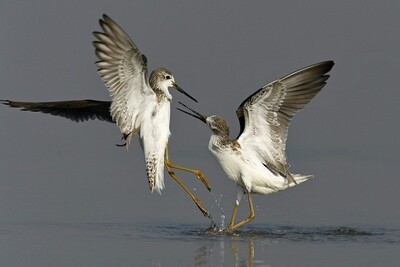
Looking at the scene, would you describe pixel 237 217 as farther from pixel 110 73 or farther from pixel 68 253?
pixel 68 253

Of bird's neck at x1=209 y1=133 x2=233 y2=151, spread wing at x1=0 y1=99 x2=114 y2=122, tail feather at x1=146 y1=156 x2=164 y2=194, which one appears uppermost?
spread wing at x1=0 y1=99 x2=114 y2=122

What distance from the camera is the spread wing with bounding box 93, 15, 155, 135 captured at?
12289 millimetres

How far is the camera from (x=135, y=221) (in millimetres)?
13062

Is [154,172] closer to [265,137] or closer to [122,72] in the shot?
[122,72]

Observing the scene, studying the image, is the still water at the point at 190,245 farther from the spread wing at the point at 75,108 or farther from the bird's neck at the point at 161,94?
the spread wing at the point at 75,108

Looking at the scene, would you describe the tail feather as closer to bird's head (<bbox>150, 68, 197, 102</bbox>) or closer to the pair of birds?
the pair of birds

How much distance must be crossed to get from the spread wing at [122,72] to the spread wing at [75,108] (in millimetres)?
1568

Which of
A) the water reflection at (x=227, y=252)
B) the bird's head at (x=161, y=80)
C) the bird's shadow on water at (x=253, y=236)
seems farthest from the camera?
the bird's head at (x=161, y=80)

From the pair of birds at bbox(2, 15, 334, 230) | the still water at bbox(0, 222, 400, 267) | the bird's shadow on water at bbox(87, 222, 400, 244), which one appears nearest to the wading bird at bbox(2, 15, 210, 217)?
the pair of birds at bbox(2, 15, 334, 230)

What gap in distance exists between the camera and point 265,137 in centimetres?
1314

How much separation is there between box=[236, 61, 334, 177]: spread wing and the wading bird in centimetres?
95

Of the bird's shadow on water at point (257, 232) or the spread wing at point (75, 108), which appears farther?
the spread wing at point (75, 108)

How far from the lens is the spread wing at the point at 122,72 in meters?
12.3

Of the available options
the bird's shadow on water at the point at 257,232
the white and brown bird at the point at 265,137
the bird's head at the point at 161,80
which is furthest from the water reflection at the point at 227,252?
the bird's head at the point at 161,80
